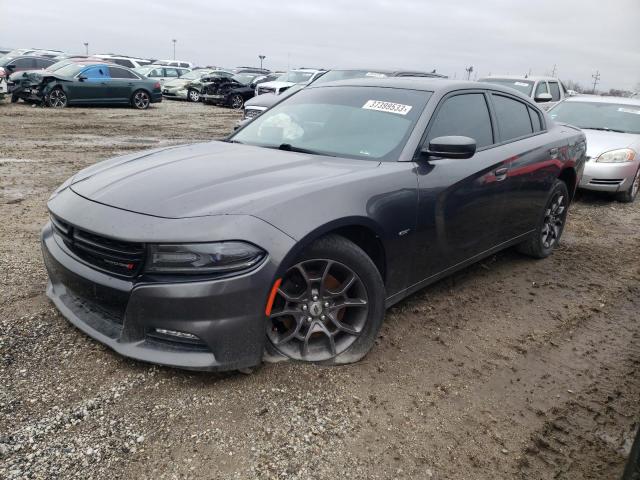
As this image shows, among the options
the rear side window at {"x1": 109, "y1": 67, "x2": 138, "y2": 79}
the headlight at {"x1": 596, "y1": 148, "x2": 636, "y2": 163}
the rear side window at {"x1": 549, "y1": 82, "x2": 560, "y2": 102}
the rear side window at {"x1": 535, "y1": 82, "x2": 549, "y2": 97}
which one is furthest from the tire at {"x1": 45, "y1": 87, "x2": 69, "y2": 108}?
the headlight at {"x1": 596, "y1": 148, "x2": 636, "y2": 163}

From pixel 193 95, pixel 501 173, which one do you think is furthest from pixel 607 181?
pixel 193 95

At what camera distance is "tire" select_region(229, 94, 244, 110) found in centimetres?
2242

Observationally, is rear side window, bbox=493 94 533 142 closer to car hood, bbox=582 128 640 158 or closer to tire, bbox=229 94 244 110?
car hood, bbox=582 128 640 158

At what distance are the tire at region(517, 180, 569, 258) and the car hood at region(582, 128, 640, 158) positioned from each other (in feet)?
9.54

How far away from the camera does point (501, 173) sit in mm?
3846

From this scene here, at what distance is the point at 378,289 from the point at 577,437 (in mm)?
1202

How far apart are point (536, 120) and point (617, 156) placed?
358 centimetres

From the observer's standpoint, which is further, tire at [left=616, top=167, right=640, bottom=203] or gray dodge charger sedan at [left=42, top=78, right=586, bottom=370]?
tire at [left=616, top=167, right=640, bottom=203]

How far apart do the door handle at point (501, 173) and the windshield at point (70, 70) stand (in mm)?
17222

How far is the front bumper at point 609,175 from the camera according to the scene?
7379 mm

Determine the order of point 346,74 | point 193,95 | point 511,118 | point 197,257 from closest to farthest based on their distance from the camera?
point 197,257, point 511,118, point 346,74, point 193,95

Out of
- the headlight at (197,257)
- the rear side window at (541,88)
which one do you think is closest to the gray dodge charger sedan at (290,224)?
the headlight at (197,257)

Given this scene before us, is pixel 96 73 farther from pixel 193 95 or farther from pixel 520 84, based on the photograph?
pixel 520 84

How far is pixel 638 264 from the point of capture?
5.09 meters
